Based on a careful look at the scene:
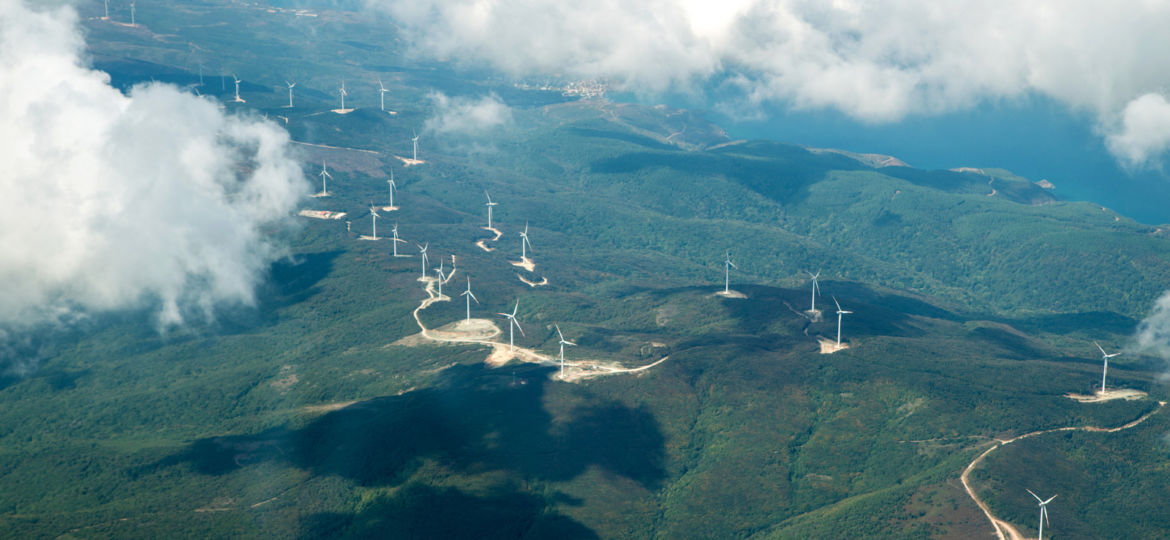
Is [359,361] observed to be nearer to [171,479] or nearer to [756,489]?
[171,479]

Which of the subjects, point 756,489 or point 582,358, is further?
point 582,358

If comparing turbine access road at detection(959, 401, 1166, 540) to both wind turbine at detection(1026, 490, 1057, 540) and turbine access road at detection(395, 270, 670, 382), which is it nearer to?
wind turbine at detection(1026, 490, 1057, 540)

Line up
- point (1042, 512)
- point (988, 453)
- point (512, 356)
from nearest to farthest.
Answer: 1. point (1042, 512)
2. point (988, 453)
3. point (512, 356)

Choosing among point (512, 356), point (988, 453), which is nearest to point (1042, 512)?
point (988, 453)

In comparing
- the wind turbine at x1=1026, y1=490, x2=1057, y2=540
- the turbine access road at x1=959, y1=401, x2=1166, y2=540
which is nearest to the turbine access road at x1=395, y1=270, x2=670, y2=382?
the turbine access road at x1=959, y1=401, x2=1166, y2=540

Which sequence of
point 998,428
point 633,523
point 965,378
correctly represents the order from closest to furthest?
point 633,523 → point 998,428 → point 965,378

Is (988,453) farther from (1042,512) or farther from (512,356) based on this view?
(512,356)

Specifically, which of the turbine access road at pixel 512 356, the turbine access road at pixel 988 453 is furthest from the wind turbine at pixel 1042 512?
the turbine access road at pixel 512 356

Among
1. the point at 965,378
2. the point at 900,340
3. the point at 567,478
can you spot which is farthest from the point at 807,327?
the point at 567,478

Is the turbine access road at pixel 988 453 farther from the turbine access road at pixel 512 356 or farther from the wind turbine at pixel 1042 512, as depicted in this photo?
the turbine access road at pixel 512 356

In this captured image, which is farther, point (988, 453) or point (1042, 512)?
point (988, 453)

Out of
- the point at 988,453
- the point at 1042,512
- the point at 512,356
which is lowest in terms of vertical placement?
the point at 1042,512
